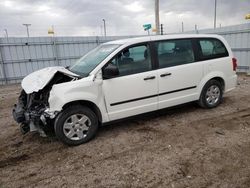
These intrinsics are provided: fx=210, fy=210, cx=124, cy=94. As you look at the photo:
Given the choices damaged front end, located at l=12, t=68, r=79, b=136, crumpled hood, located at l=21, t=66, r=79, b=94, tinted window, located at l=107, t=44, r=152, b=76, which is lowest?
damaged front end, located at l=12, t=68, r=79, b=136

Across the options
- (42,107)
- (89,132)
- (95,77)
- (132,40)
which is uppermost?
(132,40)

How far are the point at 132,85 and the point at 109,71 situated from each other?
0.53 m

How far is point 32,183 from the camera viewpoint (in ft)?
9.00

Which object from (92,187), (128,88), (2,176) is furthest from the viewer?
(128,88)

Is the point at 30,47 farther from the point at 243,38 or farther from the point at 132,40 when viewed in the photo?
the point at 243,38

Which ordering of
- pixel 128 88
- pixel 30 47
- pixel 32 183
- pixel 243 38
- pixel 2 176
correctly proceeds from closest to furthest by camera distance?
pixel 32 183, pixel 2 176, pixel 128 88, pixel 243 38, pixel 30 47

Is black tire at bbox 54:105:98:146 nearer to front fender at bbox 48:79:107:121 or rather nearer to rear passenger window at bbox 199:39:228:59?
front fender at bbox 48:79:107:121

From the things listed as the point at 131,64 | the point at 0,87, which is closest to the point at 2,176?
the point at 131,64

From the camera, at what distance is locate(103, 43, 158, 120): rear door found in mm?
3820

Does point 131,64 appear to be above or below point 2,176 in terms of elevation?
above

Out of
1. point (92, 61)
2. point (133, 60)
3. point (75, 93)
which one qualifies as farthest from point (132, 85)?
point (75, 93)

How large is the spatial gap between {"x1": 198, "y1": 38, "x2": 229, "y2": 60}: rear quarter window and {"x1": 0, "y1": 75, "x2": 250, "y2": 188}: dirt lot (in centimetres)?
135

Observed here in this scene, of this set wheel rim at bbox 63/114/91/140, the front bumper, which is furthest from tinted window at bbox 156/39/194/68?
the front bumper

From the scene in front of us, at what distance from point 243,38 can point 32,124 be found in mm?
10453
